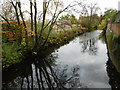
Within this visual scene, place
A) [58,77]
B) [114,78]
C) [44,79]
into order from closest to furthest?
[114,78] → [44,79] → [58,77]

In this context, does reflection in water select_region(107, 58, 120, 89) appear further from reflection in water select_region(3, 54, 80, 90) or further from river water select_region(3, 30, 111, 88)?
reflection in water select_region(3, 54, 80, 90)

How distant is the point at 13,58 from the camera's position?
9.88 metres

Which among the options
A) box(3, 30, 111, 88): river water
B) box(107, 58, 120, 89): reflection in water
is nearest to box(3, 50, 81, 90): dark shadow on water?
box(3, 30, 111, 88): river water

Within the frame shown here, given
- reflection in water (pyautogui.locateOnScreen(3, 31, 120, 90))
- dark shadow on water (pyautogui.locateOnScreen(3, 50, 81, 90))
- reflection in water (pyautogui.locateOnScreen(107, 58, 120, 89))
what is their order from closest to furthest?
reflection in water (pyautogui.locateOnScreen(107, 58, 120, 89)), reflection in water (pyautogui.locateOnScreen(3, 31, 120, 90)), dark shadow on water (pyautogui.locateOnScreen(3, 50, 81, 90))

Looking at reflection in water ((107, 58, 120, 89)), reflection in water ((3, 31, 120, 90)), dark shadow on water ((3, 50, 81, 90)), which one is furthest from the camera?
dark shadow on water ((3, 50, 81, 90))

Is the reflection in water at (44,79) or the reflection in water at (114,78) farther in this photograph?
the reflection in water at (44,79)

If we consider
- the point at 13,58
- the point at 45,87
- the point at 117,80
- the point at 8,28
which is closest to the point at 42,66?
the point at 13,58

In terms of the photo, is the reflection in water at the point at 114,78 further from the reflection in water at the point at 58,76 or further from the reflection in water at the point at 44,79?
the reflection in water at the point at 44,79

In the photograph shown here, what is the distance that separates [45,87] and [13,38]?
19.7 feet

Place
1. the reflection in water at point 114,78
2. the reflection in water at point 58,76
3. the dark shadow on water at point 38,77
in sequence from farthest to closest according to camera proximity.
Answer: the dark shadow on water at point 38,77
the reflection in water at point 58,76
the reflection in water at point 114,78

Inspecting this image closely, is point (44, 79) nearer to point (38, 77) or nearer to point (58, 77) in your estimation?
point (38, 77)

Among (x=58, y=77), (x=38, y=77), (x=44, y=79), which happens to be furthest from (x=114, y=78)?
(x=38, y=77)

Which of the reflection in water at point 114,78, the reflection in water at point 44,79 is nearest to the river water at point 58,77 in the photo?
the reflection in water at point 44,79

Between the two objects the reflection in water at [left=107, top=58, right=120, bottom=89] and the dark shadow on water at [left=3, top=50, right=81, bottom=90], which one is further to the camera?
the dark shadow on water at [left=3, top=50, right=81, bottom=90]
